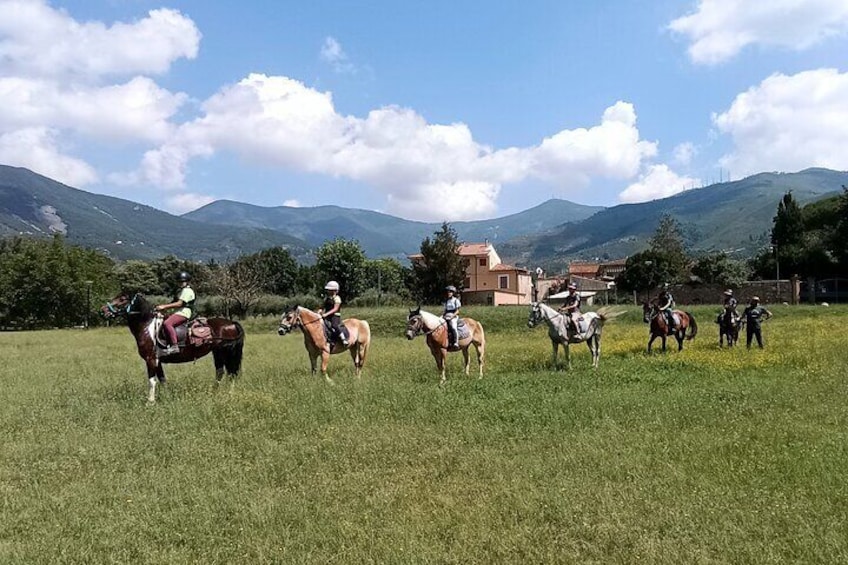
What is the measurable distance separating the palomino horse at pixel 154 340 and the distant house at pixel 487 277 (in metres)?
68.7

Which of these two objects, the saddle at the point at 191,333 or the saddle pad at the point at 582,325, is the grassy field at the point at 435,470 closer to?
the saddle at the point at 191,333

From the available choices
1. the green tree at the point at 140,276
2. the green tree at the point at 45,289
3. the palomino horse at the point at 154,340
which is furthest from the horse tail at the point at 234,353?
the green tree at the point at 140,276

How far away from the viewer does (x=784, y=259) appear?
73375 mm

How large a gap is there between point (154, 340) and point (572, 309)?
11677 millimetres

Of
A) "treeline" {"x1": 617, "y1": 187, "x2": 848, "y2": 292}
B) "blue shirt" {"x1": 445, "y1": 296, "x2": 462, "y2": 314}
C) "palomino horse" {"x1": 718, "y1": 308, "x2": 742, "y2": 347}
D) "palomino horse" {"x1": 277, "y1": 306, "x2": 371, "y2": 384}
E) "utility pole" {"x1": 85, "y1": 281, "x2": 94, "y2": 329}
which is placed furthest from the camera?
"utility pole" {"x1": 85, "y1": 281, "x2": 94, "y2": 329}

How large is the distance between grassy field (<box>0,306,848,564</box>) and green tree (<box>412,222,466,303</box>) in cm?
5335

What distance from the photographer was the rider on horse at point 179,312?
566 inches

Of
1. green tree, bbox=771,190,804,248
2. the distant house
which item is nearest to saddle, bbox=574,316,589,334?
the distant house

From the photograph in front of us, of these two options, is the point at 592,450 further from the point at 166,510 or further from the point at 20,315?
the point at 20,315

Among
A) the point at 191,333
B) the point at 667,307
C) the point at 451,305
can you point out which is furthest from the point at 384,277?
the point at 191,333

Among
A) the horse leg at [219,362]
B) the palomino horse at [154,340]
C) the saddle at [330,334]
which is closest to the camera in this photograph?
the palomino horse at [154,340]

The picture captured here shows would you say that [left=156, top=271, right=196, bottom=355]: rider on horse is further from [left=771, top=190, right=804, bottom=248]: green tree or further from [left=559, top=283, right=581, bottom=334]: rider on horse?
[left=771, top=190, right=804, bottom=248]: green tree

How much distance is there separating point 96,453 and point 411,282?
65513 millimetres

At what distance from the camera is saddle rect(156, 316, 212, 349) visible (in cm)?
1440
